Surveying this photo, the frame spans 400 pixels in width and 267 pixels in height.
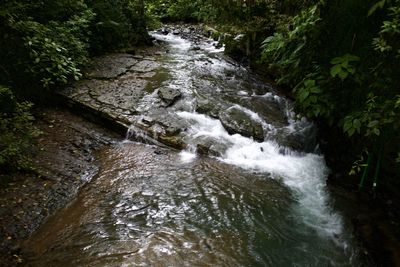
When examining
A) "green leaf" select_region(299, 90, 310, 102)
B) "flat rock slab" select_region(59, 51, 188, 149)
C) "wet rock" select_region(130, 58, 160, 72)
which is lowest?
"flat rock slab" select_region(59, 51, 188, 149)

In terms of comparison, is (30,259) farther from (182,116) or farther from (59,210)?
(182,116)

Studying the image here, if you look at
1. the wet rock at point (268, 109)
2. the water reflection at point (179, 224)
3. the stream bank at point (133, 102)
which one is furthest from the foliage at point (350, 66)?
the wet rock at point (268, 109)

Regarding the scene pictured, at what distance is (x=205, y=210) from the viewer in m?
5.14

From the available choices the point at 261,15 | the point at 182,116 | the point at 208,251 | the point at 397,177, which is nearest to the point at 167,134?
the point at 182,116

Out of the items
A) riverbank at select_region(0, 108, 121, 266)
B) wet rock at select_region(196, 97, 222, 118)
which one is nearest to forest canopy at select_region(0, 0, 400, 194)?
riverbank at select_region(0, 108, 121, 266)

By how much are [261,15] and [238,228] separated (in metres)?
7.44

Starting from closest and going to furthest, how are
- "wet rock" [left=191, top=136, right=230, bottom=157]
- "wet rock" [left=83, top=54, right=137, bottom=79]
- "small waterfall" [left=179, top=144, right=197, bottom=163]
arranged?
"small waterfall" [left=179, top=144, right=197, bottom=163], "wet rock" [left=191, top=136, right=230, bottom=157], "wet rock" [left=83, top=54, right=137, bottom=79]

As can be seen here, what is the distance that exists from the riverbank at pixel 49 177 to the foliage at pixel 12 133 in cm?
20

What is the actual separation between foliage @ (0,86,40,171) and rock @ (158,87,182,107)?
3.35 metres

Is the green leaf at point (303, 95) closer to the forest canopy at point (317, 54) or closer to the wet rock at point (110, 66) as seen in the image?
the forest canopy at point (317, 54)

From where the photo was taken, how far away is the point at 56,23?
7.68 m

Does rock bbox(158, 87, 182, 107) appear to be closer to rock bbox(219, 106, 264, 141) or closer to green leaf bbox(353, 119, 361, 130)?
rock bbox(219, 106, 264, 141)

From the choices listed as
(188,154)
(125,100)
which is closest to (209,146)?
(188,154)

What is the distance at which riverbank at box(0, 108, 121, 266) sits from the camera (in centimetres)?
440
